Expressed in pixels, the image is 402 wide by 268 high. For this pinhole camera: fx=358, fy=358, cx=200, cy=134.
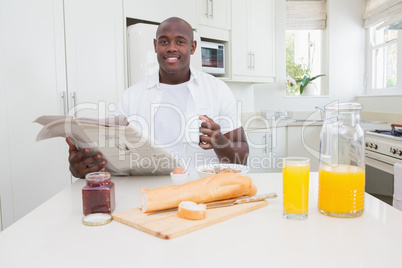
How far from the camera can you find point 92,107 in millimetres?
2643

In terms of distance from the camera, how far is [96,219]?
2.83 feet

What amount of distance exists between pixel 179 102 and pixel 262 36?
7.54 feet

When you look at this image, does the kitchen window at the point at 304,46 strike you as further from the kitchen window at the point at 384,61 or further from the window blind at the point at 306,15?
the kitchen window at the point at 384,61

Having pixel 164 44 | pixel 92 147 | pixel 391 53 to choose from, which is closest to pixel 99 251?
pixel 92 147

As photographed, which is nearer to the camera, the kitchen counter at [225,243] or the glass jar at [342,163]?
the kitchen counter at [225,243]

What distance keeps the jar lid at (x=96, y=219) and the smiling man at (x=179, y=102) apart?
880 mm

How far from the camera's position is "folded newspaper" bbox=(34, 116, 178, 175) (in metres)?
1.04

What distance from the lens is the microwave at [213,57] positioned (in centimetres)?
335

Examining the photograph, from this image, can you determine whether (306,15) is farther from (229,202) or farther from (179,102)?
(229,202)

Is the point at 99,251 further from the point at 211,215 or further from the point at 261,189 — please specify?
the point at 261,189

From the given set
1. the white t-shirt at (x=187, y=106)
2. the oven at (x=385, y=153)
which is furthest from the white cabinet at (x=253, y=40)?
the white t-shirt at (x=187, y=106)

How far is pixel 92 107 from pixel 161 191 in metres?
1.90

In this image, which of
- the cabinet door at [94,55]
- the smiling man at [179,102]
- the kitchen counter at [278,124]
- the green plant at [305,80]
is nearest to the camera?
the smiling man at [179,102]

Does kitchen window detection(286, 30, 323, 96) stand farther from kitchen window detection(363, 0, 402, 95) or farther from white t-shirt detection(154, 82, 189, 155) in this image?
white t-shirt detection(154, 82, 189, 155)
